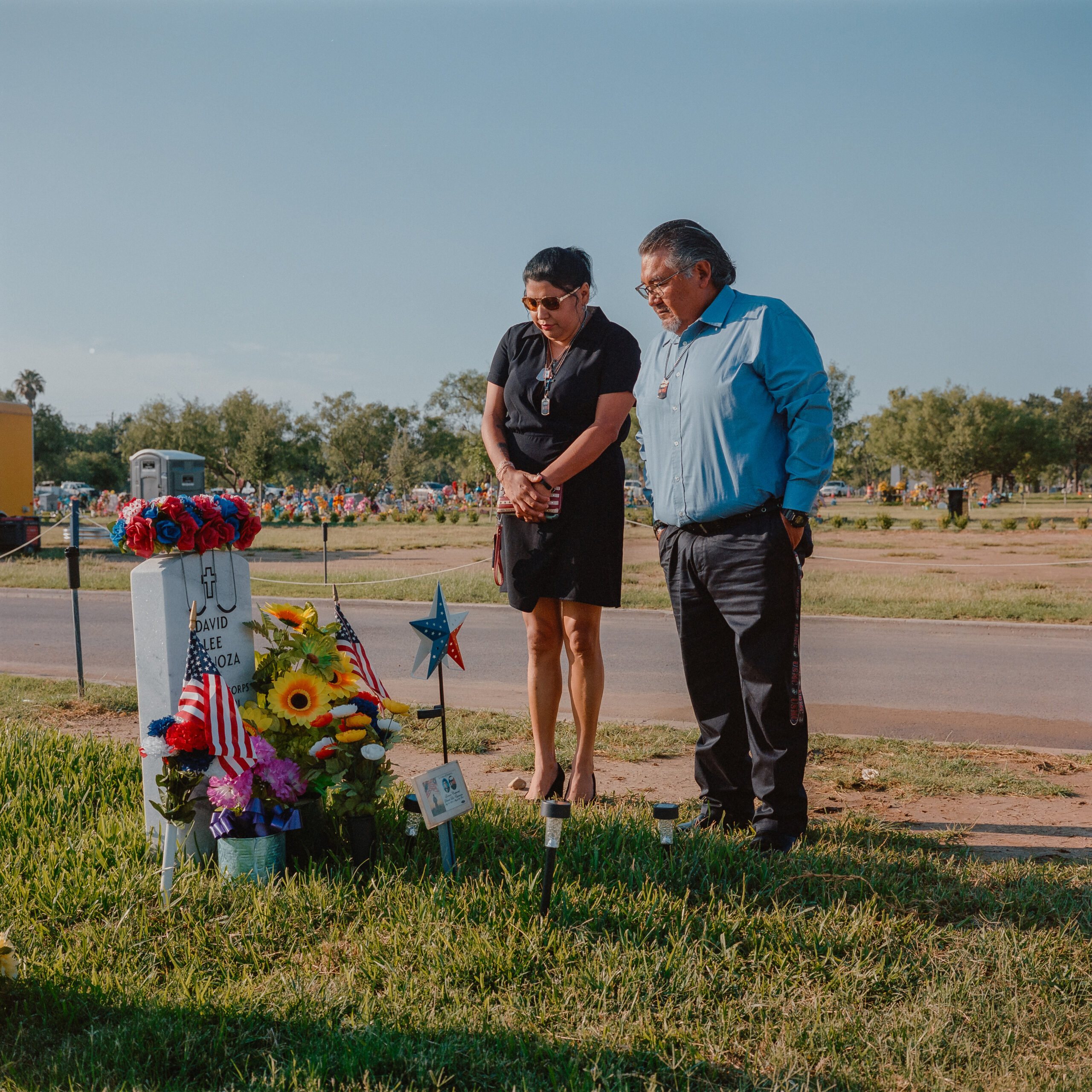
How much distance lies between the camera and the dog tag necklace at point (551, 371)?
4160mm

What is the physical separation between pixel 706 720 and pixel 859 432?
80.5 m

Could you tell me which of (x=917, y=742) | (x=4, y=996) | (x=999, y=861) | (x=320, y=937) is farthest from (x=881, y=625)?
(x=4, y=996)

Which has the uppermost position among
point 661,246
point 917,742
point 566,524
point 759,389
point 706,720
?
point 661,246

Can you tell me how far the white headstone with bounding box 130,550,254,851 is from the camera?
348 cm

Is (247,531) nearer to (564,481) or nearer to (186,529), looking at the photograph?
(186,529)

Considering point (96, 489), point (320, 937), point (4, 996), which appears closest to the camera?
point (4, 996)

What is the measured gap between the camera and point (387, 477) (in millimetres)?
63906

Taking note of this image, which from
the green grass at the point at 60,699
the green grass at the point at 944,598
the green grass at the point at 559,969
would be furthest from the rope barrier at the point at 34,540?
the green grass at the point at 944,598

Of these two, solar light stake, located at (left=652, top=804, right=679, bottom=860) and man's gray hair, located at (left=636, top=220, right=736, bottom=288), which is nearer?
solar light stake, located at (left=652, top=804, right=679, bottom=860)

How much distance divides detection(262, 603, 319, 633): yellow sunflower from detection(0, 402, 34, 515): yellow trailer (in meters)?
20.0

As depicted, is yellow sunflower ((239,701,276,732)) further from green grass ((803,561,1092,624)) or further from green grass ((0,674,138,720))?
green grass ((803,561,1092,624))

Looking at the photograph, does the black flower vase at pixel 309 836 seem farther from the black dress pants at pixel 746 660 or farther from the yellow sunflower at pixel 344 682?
the black dress pants at pixel 746 660

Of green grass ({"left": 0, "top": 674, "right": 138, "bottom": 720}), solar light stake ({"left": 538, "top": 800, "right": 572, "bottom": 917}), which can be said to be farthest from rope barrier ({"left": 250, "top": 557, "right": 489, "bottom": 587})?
solar light stake ({"left": 538, "top": 800, "right": 572, "bottom": 917})

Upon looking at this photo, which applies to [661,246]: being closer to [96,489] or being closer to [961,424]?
[961,424]
